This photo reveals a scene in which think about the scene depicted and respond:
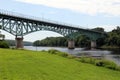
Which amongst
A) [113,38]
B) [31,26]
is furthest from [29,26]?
[113,38]

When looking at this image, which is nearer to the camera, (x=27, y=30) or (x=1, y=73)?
(x=1, y=73)

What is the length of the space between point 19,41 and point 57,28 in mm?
32578

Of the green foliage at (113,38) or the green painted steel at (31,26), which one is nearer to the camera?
the green painted steel at (31,26)

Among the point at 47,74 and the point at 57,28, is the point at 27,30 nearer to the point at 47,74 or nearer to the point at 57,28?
the point at 57,28

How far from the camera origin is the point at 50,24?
417ft

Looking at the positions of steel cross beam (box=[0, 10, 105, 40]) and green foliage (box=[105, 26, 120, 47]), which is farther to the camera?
green foliage (box=[105, 26, 120, 47])

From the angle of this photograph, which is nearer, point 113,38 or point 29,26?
Result: point 29,26

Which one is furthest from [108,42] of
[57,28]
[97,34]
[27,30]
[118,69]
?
[118,69]

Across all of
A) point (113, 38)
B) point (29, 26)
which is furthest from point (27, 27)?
point (113, 38)

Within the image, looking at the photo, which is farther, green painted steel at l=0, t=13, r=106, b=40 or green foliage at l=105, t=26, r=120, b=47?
green foliage at l=105, t=26, r=120, b=47

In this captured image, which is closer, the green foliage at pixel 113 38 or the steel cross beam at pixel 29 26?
the steel cross beam at pixel 29 26

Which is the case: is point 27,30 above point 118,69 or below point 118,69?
above

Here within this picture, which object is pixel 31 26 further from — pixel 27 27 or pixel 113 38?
pixel 113 38

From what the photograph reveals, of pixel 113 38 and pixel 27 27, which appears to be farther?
pixel 113 38
